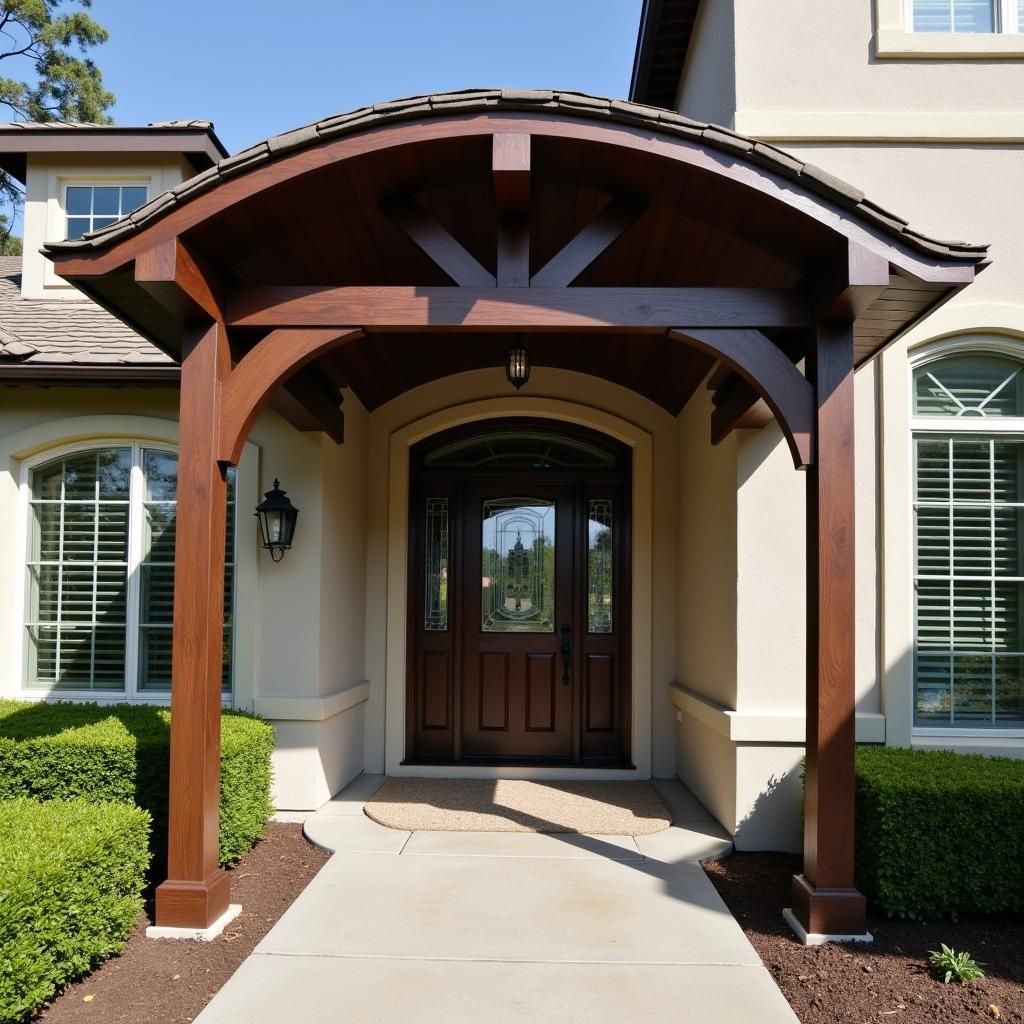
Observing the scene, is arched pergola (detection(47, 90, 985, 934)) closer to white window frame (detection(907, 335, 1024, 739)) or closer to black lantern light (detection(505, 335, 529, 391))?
black lantern light (detection(505, 335, 529, 391))

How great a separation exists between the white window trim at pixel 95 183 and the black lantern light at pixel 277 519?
3.50m

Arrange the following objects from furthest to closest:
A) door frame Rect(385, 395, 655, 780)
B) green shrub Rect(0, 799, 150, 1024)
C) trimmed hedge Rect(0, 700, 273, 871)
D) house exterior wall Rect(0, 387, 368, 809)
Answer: door frame Rect(385, 395, 655, 780), house exterior wall Rect(0, 387, 368, 809), trimmed hedge Rect(0, 700, 273, 871), green shrub Rect(0, 799, 150, 1024)

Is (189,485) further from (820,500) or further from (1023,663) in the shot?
(1023,663)

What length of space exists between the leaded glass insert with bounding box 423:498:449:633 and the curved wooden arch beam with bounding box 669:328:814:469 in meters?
3.85

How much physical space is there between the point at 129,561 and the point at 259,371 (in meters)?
2.94

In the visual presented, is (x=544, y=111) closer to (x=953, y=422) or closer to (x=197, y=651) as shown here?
(x=197, y=651)

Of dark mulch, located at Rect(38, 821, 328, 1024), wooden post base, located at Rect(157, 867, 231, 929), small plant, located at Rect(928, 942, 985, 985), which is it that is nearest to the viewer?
dark mulch, located at Rect(38, 821, 328, 1024)

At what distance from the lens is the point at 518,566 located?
25.2 ft

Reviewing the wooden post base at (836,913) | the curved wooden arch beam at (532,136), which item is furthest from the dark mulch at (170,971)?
the curved wooden arch beam at (532,136)

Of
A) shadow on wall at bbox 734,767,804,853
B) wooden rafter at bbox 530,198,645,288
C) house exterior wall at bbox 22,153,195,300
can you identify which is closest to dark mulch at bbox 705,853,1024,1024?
shadow on wall at bbox 734,767,804,853

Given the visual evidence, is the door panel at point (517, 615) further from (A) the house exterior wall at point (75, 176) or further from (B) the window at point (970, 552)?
(A) the house exterior wall at point (75, 176)

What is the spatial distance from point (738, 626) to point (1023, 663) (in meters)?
1.79

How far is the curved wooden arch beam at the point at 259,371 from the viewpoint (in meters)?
4.23

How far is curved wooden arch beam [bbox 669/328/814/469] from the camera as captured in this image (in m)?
4.20
